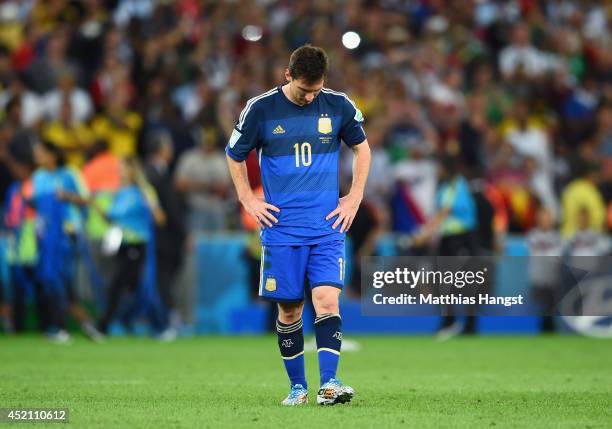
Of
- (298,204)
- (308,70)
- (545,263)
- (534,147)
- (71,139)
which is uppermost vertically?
(308,70)

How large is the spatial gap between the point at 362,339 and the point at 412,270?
5766mm

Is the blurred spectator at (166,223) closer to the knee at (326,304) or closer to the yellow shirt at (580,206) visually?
the yellow shirt at (580,206)

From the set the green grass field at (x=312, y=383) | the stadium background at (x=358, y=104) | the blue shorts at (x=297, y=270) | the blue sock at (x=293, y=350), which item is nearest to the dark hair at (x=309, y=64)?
the blue shorts at (x=297, y=270)

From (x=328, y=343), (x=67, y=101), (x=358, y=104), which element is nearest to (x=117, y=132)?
(x=67, y=101)

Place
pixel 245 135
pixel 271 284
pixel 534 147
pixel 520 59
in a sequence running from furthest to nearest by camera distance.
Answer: pixel 520 59
pixel 534 147
pixel 245 135
pixel 271 284

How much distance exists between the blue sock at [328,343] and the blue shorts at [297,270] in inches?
9.1

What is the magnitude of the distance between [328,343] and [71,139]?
11.3 metres

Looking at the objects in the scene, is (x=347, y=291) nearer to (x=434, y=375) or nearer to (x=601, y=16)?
(x=434, y=375)

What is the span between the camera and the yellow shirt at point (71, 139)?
19.0m

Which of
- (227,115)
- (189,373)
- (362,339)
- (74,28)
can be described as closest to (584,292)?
(362,339)

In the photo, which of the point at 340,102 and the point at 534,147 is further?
the point at 534,147

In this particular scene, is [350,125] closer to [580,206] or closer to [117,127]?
[117,127]

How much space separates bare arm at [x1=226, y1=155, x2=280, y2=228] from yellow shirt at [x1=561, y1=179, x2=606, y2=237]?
1149 centimetres

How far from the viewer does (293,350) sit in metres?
8.87
